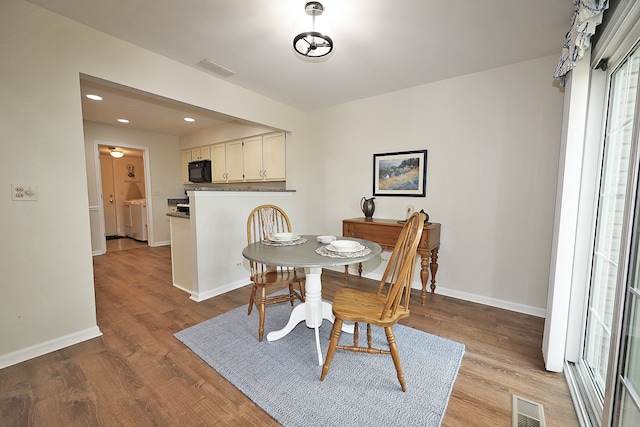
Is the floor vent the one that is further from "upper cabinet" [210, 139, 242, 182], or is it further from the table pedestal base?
"upper cabinet" [210, 139, 242, 182]

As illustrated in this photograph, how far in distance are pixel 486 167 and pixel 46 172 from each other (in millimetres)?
3643

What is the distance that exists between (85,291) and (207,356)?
3.66 ft

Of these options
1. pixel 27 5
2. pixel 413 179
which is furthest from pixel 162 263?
pixel 413 179

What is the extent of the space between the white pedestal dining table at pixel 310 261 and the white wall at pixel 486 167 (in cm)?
135

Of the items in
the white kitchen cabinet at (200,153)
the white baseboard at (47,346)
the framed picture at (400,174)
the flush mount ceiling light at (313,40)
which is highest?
the flush mount ceiling light at (313,40)

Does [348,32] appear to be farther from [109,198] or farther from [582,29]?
[109,198]

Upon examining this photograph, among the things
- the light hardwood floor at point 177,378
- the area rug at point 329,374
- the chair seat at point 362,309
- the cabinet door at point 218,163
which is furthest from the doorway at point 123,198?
the chair seat at point 362,309

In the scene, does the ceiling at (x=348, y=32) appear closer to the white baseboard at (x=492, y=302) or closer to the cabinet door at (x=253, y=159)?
the cabinet door at (x=253, y=159)

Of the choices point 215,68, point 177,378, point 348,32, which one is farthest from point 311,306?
point 215,68

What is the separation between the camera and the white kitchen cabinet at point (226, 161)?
4.56 metres

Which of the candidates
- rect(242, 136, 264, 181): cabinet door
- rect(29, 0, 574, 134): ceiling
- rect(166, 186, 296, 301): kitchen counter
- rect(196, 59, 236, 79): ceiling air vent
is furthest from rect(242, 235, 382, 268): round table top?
rect(242, 136, 264, 181): cabinet door

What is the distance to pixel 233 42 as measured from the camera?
6.79 feet

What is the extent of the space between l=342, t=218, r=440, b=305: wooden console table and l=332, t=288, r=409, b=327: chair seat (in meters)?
1.05

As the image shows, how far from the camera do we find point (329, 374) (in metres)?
1.60
